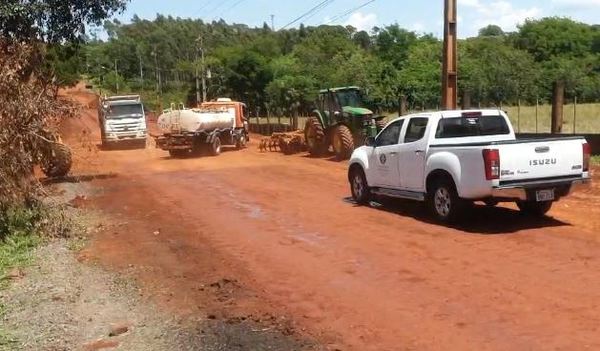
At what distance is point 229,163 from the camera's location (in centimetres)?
2725

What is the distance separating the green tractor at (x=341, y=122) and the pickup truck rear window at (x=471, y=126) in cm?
1181

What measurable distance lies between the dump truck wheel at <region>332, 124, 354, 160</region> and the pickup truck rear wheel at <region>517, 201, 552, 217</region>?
516 inches

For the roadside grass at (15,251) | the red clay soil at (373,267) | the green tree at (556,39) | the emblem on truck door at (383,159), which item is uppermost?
the green tree at (556,39)

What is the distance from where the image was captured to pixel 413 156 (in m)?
12.2

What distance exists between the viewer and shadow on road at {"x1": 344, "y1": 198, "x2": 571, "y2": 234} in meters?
11.0

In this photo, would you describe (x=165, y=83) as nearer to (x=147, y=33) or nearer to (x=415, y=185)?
(x=147, y=33)

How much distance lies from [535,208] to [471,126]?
1.76m

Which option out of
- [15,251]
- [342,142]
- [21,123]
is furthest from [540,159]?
[342,142]

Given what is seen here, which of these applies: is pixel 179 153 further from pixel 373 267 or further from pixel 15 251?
pixel 373 267

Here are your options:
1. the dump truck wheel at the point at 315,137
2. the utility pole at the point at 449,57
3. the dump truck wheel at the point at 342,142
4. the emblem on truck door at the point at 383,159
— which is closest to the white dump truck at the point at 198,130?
the dump truck wheel at the point at 315,137

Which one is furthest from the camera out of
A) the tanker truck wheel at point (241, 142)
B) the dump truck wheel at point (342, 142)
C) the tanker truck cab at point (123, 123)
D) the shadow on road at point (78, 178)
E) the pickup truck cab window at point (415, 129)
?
the tanker truck cab at point (123, 123)

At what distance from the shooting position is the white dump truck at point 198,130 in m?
31.2

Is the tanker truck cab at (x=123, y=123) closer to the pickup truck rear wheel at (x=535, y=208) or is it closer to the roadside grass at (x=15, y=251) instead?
the roadside grass at (x=15, y=251)

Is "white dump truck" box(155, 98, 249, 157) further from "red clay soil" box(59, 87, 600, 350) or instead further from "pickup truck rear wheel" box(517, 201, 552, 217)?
"pickup truck rear wheel" box(517, 201, 552, 217)
